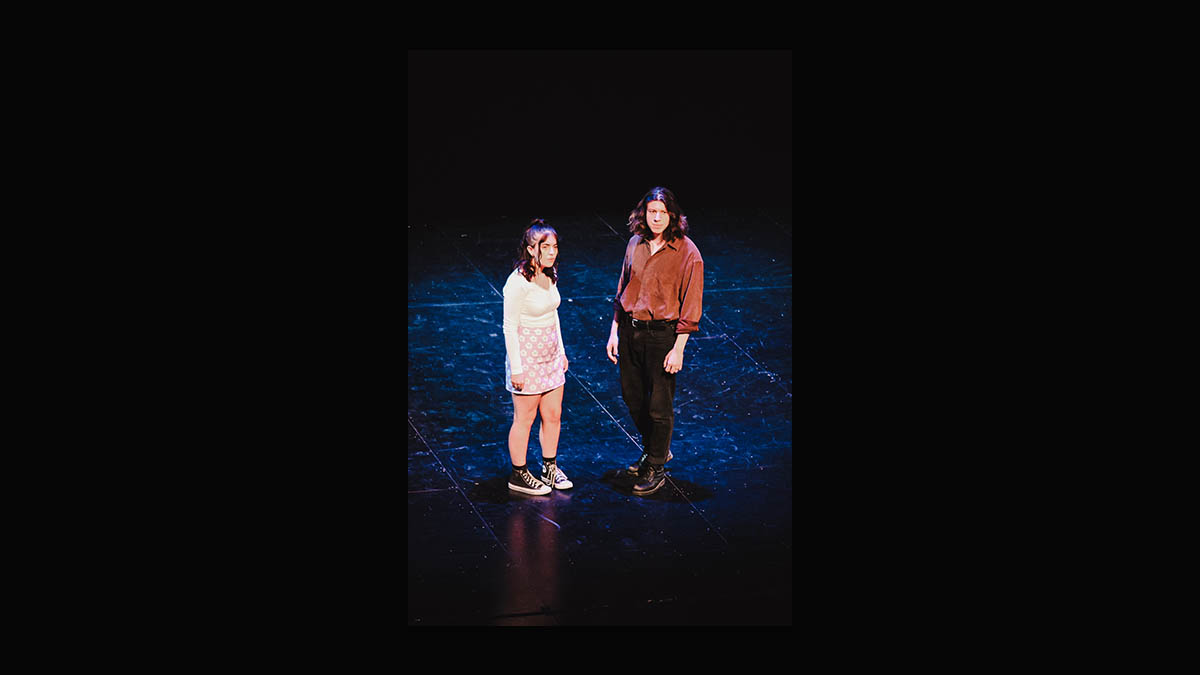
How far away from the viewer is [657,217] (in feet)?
20.6

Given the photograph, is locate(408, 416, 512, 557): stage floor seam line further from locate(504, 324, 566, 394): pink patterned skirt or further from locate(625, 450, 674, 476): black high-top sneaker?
locate(625, 450, 674, 476): black high-top sneaker

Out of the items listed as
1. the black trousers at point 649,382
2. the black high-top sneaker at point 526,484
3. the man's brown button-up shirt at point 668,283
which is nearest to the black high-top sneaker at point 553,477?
the black high-top sneaker at point 526,484

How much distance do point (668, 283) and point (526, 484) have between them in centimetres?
122

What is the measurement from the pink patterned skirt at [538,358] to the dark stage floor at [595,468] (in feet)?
2.05

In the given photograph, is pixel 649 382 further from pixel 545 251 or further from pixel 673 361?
pixel 545 251

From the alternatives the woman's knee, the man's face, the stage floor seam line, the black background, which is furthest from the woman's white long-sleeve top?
the black background

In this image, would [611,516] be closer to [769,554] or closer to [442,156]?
[769,554]

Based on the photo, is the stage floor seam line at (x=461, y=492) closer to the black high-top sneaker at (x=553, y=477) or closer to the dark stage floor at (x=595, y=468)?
the dark stage floor at (x=595, y=468)

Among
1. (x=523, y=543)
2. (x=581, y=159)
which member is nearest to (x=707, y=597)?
(x=523, y=543)

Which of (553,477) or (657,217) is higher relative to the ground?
(657,217)

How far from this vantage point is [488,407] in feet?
25.0

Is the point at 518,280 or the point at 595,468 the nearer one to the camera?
the point at 518,280

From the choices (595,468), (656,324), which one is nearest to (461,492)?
(595,468)

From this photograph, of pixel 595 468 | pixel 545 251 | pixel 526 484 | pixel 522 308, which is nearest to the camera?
pixel 545 251
